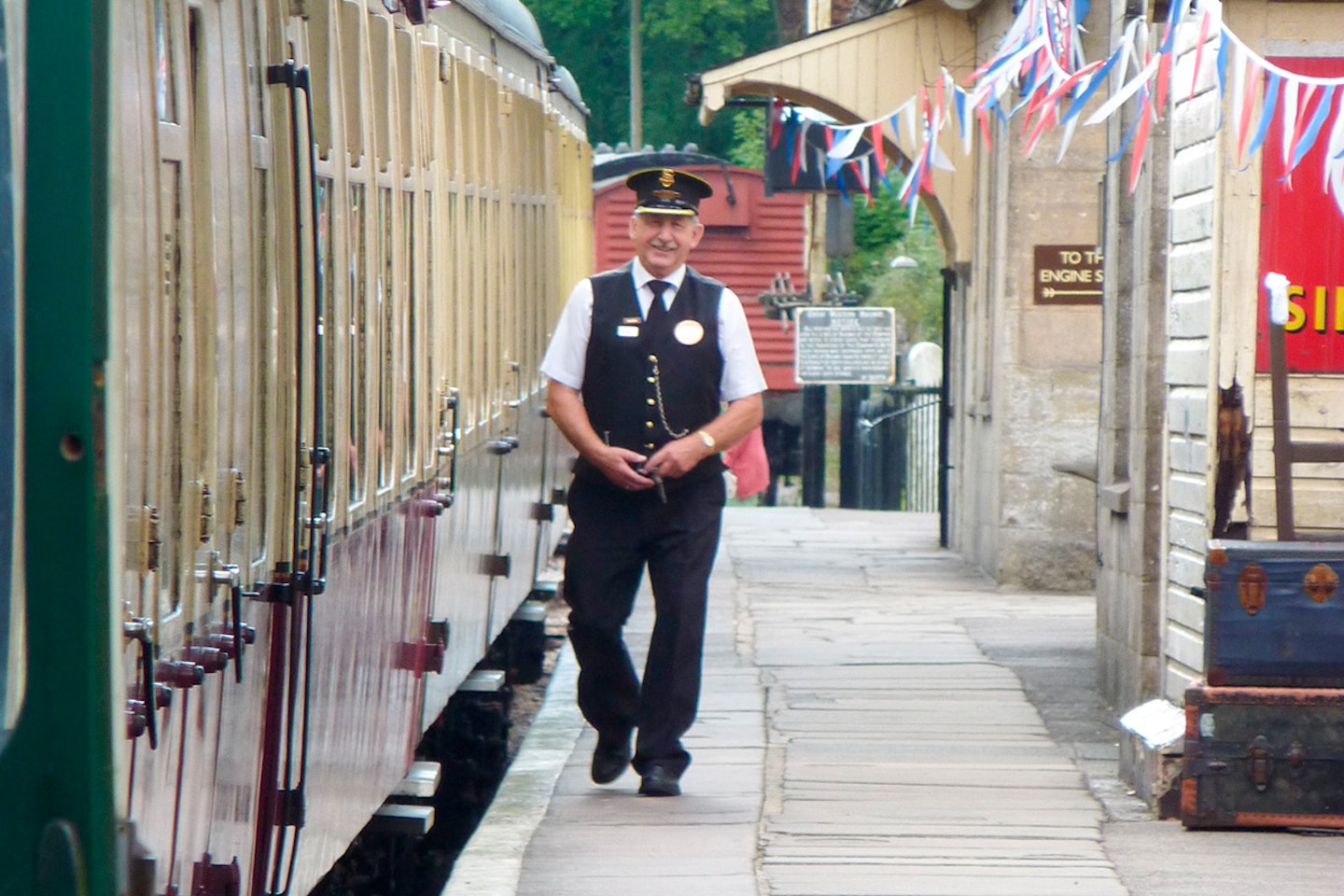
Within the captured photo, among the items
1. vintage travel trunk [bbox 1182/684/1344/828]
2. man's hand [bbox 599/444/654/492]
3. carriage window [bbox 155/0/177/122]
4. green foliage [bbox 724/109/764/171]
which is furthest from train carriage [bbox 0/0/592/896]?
green foliage [bbox 724/109/764/171]

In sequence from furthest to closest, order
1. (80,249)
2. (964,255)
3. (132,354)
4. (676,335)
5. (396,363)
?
(964,255) < (676,335) < (396,363) < (132,354) < (80,249)

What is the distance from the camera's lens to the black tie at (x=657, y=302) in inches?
254

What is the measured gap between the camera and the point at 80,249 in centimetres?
186

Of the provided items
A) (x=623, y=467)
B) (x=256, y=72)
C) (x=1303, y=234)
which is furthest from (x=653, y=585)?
(x=256, y=72)

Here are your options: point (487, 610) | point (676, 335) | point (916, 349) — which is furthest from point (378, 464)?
point (916, 349)

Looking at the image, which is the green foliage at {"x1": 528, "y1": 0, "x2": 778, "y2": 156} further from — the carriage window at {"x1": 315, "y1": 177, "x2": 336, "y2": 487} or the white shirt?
the carriage window at {"x1": 315, "y1": 177, "x2": 336, "y2": 487}

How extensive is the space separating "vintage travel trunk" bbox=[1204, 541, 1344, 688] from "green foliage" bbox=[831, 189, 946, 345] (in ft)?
96.1

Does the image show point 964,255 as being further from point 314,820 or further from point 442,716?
point 314,820

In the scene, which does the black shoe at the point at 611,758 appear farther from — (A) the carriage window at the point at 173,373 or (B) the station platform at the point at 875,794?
(A) the carriage window at the point at 173,373

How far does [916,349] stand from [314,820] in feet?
77.5

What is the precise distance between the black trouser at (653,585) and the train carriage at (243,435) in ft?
1.37

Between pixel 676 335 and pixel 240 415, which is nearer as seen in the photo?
pixel 240 415

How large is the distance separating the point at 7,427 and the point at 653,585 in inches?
181

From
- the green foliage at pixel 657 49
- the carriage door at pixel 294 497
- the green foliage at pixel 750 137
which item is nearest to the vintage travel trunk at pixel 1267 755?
the carriage door at pixel 294 497
